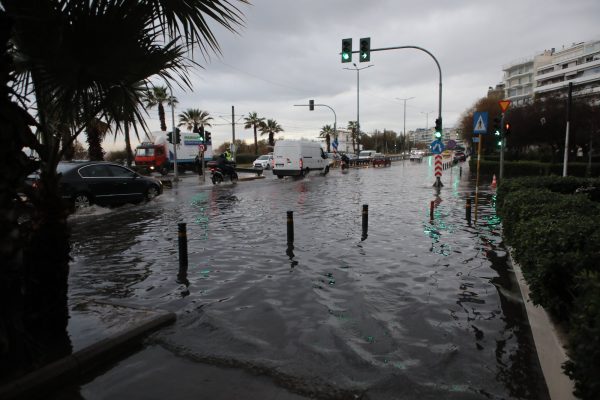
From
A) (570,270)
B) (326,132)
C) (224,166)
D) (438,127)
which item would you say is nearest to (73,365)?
(570,270)

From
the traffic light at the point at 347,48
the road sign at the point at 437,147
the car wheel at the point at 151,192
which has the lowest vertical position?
the car wheel at the point at 151,192

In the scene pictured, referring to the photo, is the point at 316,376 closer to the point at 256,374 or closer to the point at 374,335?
the point at 256,374

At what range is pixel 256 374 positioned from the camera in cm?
370

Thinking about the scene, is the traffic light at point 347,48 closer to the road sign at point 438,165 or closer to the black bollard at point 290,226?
the road sign at point 438,165

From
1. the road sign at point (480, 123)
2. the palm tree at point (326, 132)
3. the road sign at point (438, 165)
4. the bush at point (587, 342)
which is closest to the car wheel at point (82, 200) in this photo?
the road sign at point (480, 123)

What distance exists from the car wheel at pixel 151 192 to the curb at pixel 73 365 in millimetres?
12383

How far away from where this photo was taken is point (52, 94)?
155 inches

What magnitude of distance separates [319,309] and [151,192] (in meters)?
12.7

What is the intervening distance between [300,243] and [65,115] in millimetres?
5787

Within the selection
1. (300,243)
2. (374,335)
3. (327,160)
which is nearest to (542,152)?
(327,160)

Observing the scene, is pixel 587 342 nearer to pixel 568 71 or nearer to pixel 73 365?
pixel 73 365

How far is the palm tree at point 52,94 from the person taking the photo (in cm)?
310

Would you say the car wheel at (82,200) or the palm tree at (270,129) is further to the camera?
the palm tree at (270,129)

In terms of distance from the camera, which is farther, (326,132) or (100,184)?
(326,132)
